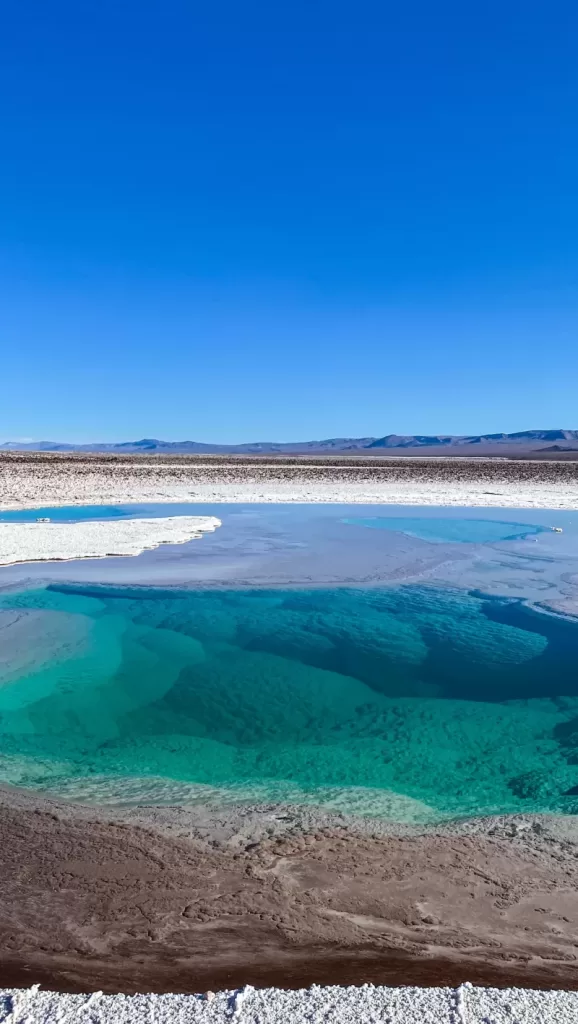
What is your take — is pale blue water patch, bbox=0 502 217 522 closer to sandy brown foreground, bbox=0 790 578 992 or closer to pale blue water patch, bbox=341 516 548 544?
pale blue water patch, bbox=341 516 548 544

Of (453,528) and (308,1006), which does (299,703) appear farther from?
(453,528)

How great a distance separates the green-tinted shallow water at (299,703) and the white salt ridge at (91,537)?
246 centimetres

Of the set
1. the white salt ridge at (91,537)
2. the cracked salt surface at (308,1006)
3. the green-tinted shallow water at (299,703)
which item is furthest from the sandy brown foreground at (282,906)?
the white salt ridge at (91,537)

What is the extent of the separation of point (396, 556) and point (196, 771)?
278 inches

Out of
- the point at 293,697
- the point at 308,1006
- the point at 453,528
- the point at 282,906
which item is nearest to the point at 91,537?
→ the point at 453,528

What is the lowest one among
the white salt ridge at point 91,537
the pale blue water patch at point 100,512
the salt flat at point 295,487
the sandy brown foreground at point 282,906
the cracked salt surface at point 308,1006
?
the sandy brown foreground at point 282,906

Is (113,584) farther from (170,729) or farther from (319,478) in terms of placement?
(319,478)

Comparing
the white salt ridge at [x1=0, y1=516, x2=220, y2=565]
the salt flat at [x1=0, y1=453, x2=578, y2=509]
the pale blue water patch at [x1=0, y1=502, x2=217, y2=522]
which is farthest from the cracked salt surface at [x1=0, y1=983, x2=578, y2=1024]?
the salt flat at [x1=0, y1=453, x2=578, y2=509]

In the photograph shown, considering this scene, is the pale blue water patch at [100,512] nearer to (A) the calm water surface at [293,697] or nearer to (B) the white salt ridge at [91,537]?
(B) the white salt ridge at [91,537]

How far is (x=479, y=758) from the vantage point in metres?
4.64

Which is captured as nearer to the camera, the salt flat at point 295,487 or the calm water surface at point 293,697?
the calm water surface at point 293,697

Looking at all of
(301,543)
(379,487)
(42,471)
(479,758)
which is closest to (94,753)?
(479,758)

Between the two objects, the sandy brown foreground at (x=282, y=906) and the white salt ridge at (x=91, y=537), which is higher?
the white salt ridge at (x=91, y=537)

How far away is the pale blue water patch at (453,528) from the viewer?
13188 millimetres
